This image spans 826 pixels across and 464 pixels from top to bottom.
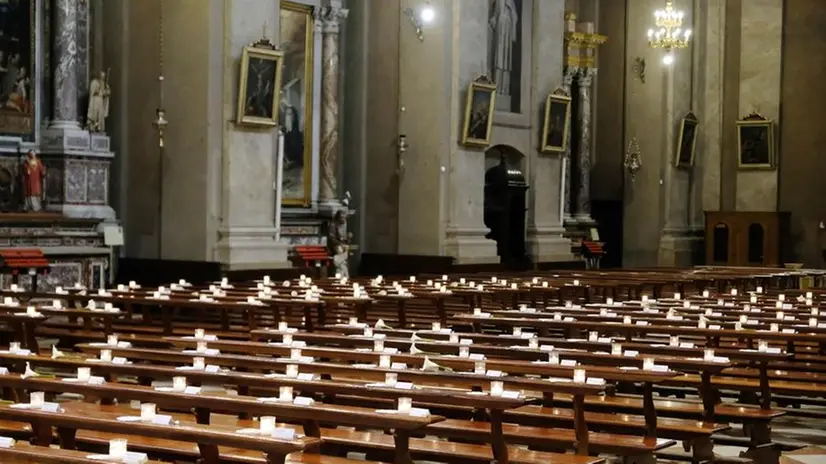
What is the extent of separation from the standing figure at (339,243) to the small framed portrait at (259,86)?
115 inches

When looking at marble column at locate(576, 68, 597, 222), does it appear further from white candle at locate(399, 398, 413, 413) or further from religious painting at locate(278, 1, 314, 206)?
white candle at locate(399, 398, 413, 413)

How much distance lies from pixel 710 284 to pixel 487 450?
13602 millimetres

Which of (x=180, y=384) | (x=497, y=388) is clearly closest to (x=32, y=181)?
(x=180, y=384)

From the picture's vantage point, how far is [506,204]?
23406 millimetres

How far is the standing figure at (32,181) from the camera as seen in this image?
16.7m

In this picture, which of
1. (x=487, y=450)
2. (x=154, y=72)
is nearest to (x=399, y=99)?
(x=154, y=72)

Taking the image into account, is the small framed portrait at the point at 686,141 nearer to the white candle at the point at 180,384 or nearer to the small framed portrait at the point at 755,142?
the small framed portrait at the point at 755,142

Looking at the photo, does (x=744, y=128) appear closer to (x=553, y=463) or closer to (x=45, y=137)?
(x=45, y=137)

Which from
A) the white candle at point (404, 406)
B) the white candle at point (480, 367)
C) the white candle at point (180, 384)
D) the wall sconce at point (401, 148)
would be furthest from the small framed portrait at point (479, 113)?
the white candle at point (404, 406)

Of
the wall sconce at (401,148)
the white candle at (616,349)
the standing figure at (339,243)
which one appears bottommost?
the white candle at (616,349)

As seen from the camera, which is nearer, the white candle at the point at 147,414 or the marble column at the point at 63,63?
the white candle at the point at 147,414

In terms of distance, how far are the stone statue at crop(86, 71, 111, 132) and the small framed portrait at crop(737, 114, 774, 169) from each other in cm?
1580

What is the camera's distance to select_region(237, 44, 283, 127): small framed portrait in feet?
57.9

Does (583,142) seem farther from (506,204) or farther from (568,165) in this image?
(506,204)
